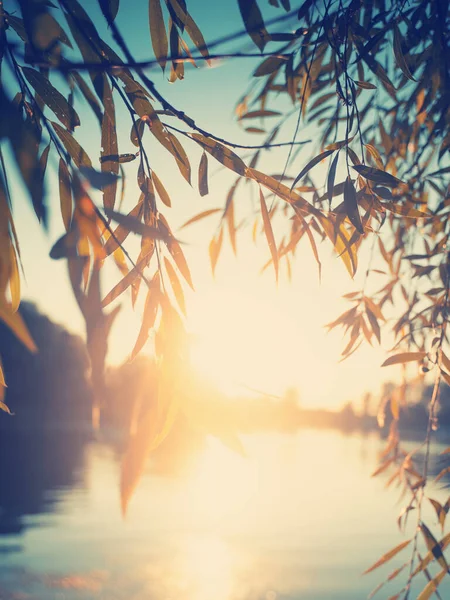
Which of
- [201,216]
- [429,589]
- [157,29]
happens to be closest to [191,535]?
[429,589]

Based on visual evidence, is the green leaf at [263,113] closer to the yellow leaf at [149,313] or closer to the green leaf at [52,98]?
the green leaf at [52,98]

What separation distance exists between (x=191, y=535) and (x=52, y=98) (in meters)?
10.3

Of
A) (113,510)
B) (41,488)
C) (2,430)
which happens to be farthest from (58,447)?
(113,510)

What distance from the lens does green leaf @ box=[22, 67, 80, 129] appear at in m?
0.81

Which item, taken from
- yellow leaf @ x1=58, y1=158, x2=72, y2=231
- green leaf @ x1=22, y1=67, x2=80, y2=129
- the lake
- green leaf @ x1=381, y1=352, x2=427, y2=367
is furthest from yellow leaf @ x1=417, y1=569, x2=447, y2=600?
the lake

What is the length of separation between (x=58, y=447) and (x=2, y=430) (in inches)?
207

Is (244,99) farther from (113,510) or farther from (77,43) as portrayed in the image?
(113,510)

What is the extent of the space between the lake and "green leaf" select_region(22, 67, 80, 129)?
118 inches

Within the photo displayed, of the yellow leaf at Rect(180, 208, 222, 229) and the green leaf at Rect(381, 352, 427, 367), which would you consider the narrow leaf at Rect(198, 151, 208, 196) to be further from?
the green leaf at Rect(381, 352, 427, 367)

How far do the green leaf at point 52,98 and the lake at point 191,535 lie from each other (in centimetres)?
300

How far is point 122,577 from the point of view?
22.6 feet

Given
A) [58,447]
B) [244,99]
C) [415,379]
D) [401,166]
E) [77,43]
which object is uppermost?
[244,99]

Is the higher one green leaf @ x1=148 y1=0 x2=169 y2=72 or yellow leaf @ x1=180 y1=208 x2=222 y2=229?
green leaf @ x1=148 y1=0 x2=169 y2=72

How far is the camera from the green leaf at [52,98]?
809mm
